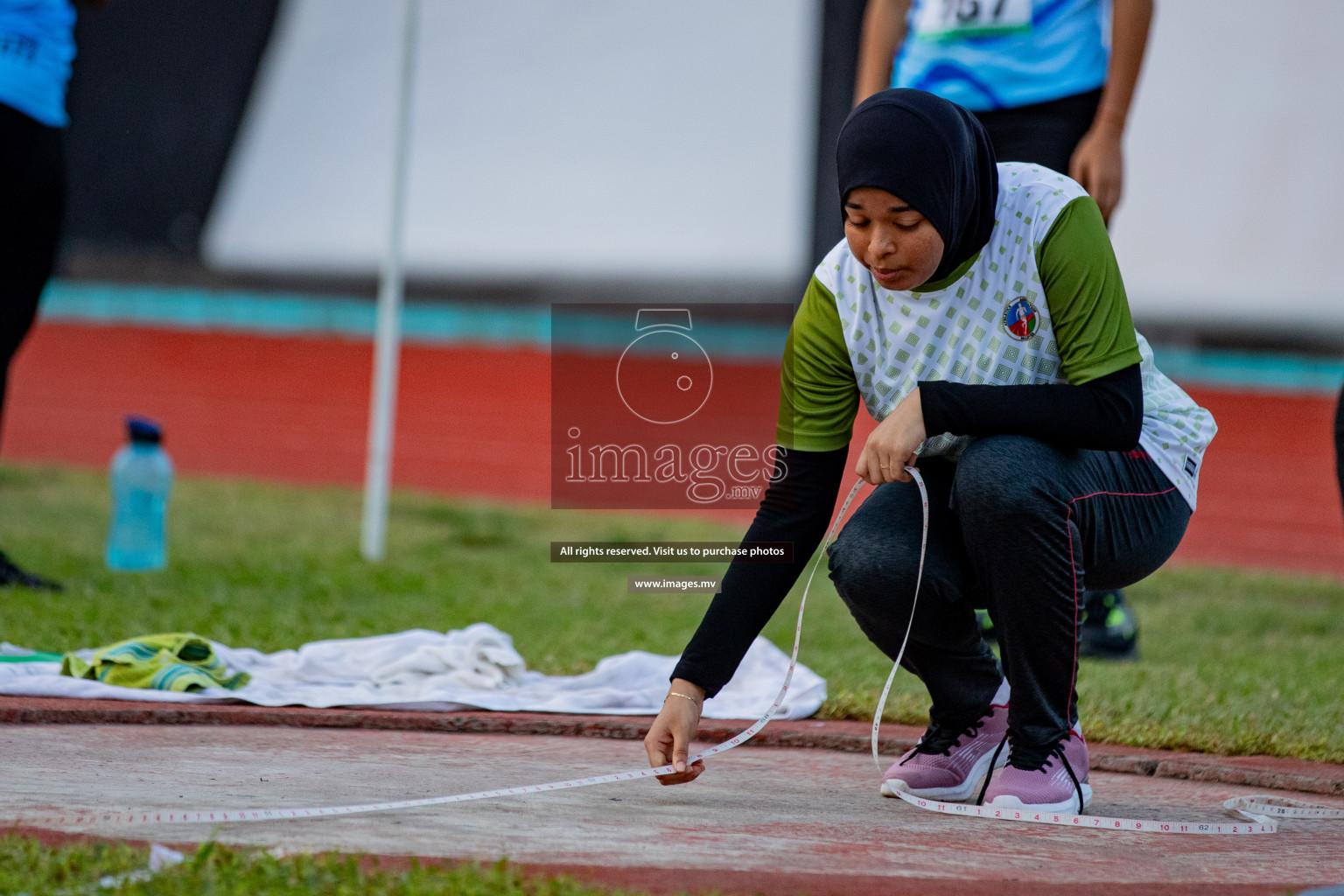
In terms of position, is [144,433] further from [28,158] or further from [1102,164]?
[1102,164]

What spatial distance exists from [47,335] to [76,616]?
5.87 m

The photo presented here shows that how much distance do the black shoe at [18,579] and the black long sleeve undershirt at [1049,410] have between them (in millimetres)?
2542

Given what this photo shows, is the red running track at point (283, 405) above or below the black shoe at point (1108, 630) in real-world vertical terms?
above

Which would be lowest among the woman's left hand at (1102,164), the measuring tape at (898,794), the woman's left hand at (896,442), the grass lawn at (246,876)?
the measuring tape at (898,794)

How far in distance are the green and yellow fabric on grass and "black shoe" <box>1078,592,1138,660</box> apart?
195 centimetres

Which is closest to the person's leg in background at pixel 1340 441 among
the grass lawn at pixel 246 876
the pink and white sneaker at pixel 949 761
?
the pink and white sneaker at pixel 949 761

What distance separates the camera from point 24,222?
11.8 ft

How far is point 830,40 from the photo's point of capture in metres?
7.72

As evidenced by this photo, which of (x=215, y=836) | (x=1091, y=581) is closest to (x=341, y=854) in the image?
(x=215, y=836)

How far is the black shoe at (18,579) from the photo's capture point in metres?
3.53

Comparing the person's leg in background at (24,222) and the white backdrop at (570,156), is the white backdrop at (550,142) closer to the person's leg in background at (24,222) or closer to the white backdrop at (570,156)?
the white backdrop at (570,156)

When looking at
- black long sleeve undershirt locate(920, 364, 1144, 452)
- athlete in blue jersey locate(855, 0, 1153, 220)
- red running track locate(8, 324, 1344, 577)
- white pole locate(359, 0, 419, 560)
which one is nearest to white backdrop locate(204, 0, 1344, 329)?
red running track locate(8, 324, 1344, 577)

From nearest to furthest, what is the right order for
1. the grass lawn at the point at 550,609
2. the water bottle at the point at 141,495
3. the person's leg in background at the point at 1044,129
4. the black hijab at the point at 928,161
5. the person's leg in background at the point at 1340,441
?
the black hijab at the point at 928,161, the person's leg in background at the point at 1340,441, the grass lawn at the point at 550,609, the person's leg in background at the point at 1044,129, the water bottle at the point at 141,495

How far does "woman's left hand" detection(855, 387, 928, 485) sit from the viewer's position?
1828 millimetres
